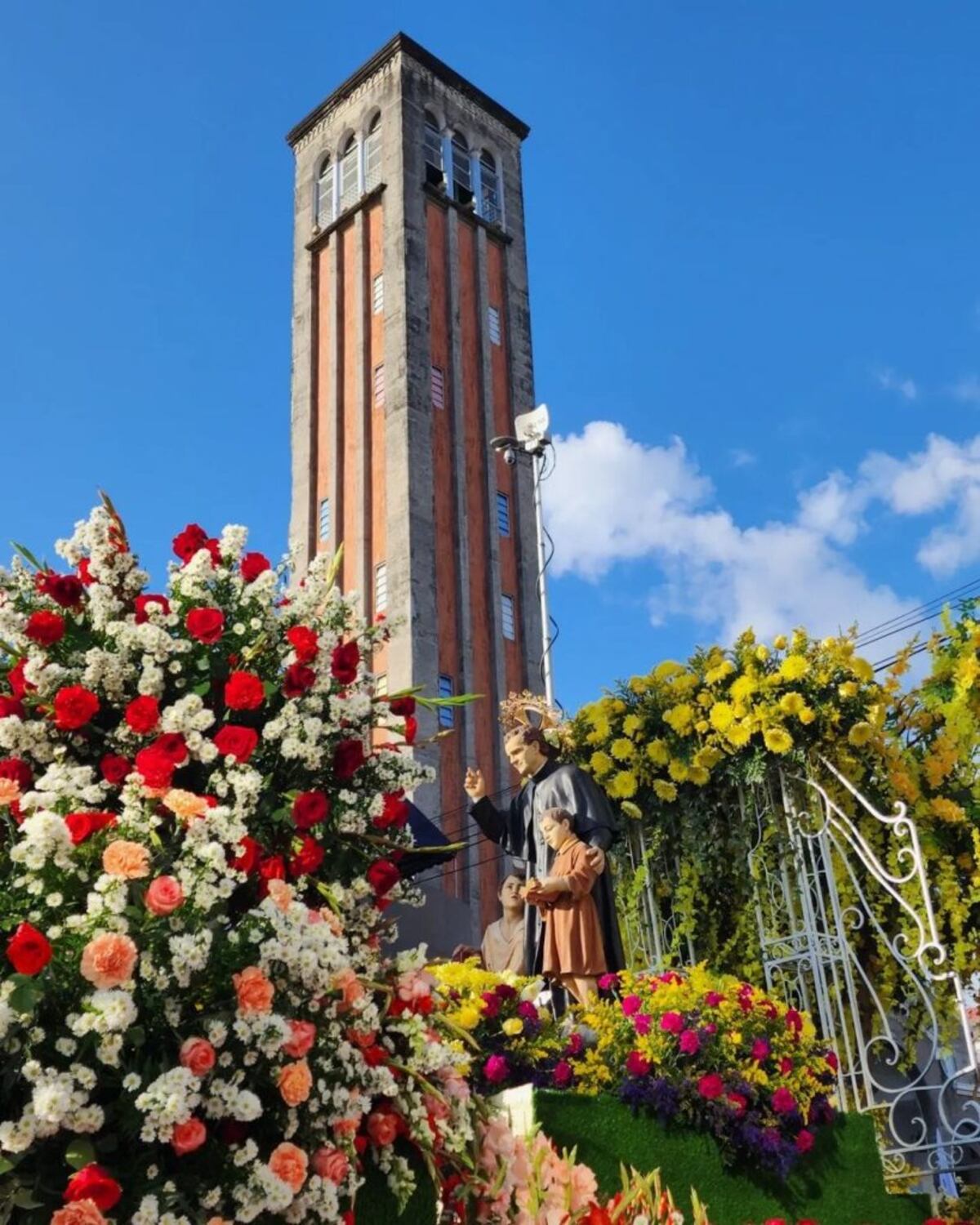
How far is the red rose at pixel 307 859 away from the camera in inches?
125

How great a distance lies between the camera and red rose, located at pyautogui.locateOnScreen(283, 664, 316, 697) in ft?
11.1

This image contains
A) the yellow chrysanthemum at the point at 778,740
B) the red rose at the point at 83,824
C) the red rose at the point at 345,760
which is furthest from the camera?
the yellow chrysanthemum at the point at 778,740

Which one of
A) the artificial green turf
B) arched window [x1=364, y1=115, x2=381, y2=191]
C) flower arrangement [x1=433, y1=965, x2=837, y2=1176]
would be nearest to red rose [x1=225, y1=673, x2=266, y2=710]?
flower arrangement [x1=433, y1=965, x2=837, y2=1176]

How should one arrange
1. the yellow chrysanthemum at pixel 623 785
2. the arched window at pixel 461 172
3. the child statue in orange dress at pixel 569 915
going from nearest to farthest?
the child statue in orange dress at pixel 569 915
the yellow chrysanthemum at pixel 623 785
the arched window at pixel 461 172

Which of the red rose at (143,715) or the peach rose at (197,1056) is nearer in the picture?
the peach rose at (197,1056)

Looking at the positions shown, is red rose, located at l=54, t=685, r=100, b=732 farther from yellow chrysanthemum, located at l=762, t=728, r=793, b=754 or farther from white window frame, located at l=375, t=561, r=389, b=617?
white window frame, located at l=375, t=561, r=389, b=617

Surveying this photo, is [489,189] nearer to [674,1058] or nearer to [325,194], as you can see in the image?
[325,194]

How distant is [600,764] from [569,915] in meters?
2.05

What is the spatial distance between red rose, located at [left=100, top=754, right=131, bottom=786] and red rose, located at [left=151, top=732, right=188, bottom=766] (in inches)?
4.8

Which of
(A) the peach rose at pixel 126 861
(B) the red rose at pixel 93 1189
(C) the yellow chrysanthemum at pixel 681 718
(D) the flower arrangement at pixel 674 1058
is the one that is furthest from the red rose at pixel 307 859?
(C) the yellow chrysanthemum at pixel 681 718

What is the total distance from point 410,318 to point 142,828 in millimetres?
25972


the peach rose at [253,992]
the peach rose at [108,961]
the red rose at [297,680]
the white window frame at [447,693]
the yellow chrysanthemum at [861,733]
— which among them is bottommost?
the peach rose at [253,992]

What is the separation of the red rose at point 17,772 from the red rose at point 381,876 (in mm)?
934

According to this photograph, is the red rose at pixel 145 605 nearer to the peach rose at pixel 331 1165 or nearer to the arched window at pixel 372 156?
the peach rose at pixel 331 1165
